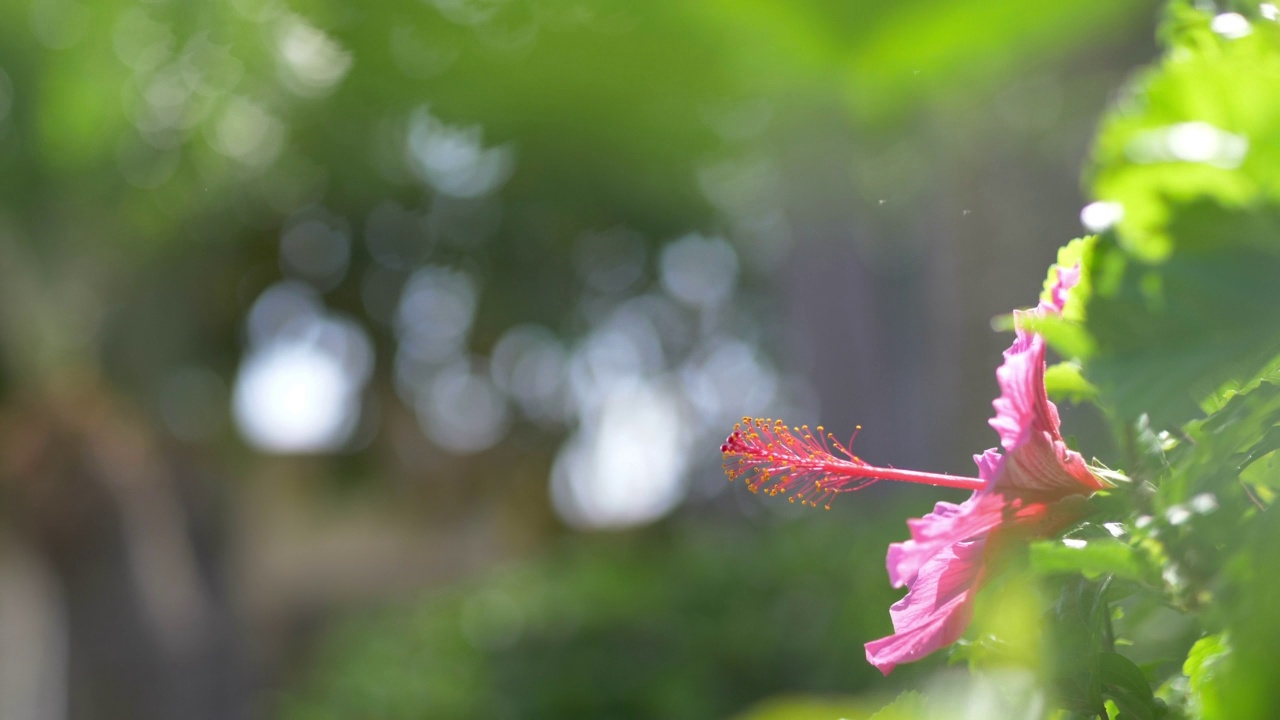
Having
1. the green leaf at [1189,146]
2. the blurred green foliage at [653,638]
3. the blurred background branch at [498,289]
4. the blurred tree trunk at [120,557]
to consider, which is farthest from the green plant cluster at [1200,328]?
the blurred tree trunk at [120,557]

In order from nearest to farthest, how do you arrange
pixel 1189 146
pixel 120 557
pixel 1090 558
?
1. pixel 1189 146
2. pixel 1090 558
3. pixel 120 557

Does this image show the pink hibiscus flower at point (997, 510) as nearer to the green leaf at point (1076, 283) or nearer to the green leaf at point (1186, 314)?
the green leaf at point (1076, 283)

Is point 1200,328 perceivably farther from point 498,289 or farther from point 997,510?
point 498,289

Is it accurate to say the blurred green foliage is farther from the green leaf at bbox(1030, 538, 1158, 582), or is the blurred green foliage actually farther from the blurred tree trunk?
the green leaf at bbox(1030, 538, 1158, 582)

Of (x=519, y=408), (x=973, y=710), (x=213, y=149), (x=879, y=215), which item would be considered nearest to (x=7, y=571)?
(x=519, y=408)

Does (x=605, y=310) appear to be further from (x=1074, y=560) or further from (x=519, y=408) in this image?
(x=1074, y=560)


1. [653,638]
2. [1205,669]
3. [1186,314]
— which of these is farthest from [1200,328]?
[653,638]
